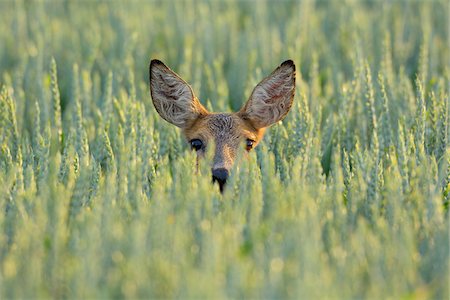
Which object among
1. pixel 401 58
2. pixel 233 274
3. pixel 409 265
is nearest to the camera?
pixel 233 274

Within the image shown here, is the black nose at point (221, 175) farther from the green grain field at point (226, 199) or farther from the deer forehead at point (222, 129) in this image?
the deer forehead at point (222, 129)

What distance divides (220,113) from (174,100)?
0.40 meters

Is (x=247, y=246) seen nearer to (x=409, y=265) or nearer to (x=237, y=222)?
(x=237, y=222)

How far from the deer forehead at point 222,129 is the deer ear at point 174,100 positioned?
117 mm

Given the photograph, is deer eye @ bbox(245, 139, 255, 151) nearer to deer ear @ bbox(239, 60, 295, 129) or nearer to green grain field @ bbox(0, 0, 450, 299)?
green grain field @ bbox(0, 0, 450, 299)

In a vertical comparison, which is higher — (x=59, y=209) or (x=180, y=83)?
(x=180, y=83)

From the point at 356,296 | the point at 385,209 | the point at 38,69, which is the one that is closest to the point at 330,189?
the point at 385,209

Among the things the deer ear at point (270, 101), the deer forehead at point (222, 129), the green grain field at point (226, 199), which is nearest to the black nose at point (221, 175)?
the green grain field at point (226, 199)

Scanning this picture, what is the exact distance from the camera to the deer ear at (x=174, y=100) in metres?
7.21

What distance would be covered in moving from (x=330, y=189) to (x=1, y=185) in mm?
1968

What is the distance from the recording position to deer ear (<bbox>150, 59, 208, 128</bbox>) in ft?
23.7

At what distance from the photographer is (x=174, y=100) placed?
7.30 metres

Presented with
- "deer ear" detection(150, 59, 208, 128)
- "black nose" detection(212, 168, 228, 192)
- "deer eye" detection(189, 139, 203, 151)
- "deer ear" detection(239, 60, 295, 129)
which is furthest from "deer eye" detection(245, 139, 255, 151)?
"black nose" detection(212, 168, 228, 192)

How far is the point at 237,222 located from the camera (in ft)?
15.6
